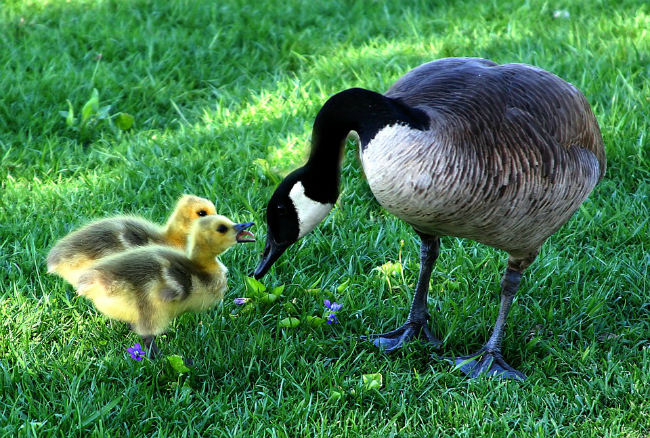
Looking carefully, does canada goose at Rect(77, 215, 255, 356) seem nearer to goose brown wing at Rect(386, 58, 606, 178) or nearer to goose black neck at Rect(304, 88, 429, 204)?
goose black neck at Rect(304, 88, 429, 204)

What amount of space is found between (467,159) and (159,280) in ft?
4.97

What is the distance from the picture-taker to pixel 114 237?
3879mm

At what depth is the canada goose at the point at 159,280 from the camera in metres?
3.51

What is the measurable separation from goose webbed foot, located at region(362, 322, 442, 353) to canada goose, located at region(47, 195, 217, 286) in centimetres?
112

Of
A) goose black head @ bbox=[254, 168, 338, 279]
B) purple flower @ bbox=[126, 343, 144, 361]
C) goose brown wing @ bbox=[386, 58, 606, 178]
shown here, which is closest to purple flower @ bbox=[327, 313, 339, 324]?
goose black head @ bbox=[254, 168, 338, 279]

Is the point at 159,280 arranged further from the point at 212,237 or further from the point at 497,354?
the point at 497,354

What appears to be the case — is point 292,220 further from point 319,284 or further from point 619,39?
point 619,39

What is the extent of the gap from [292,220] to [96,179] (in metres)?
2.18

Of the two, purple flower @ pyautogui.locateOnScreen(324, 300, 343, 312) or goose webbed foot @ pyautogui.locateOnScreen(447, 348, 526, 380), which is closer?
goose webbed foot @ pyautogui.locateOnScreen(447, 348, 526, 380)

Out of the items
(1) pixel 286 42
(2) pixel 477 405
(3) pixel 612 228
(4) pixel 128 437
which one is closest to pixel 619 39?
(3) pixel 612 228

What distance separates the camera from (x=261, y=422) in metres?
3.30

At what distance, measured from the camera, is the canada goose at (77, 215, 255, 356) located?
11.5 ft

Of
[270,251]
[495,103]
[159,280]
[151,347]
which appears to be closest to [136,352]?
[151,347]

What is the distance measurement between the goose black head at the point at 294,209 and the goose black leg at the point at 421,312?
0.79 meters
